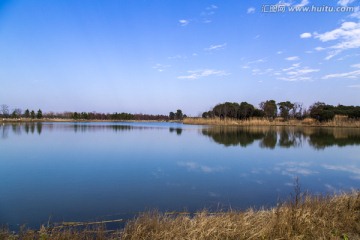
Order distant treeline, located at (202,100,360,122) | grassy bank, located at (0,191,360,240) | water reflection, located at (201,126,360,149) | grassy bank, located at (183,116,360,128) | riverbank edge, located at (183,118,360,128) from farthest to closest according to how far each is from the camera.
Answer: distant treeline, located at (202,100,360,122)
grassy bank, located at (183,116,360,128)
riverbank edge, located at (183,118,360,128)
water reflection, located at (201,126,360,149)
grassy bank, located at (0,191,360,240)

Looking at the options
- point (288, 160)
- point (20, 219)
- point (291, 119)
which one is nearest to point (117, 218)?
point (20, 219)

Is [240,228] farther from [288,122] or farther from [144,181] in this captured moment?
[288,122]

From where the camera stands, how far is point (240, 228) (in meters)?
3.46

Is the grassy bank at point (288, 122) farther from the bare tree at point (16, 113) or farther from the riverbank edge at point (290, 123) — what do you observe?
the bare tree at point (16, 113)

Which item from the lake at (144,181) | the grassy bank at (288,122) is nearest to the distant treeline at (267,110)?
the grassy bank at (288,122)

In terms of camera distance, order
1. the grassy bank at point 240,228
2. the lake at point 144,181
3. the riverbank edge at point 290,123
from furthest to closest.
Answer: the riverbank edge at point 290,123 → the lake at point 144,181 → the grassy bank at point 240,228

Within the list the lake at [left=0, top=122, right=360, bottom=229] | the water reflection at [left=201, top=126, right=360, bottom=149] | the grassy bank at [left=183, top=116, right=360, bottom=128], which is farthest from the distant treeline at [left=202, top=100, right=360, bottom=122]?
the lake at [left=0, top=122, right=360, bottom=229]

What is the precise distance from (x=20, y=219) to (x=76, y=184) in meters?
2.05

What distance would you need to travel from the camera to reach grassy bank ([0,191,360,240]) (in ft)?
10.7

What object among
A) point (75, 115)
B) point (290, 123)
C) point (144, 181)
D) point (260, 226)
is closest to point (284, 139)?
point (144, 181)

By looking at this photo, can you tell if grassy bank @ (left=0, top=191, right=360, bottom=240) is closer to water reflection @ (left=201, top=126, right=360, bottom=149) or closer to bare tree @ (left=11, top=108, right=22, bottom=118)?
water reflection @ (left=201, top=126, right=360, bottom=149)

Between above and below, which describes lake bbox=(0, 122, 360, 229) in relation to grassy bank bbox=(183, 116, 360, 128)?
below

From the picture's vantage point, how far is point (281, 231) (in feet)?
11.1

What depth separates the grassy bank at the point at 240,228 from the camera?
3256mm
